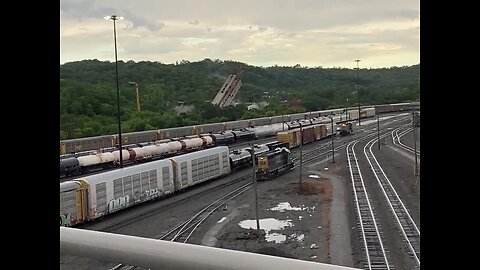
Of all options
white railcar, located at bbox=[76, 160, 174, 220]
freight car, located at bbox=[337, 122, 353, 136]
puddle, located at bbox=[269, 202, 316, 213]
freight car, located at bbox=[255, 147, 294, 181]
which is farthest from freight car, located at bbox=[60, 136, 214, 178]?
puddle, located at bbox=[269, 202, 316, 213]

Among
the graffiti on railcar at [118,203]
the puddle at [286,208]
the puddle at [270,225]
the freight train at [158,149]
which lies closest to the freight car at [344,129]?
the freight train at [158,149]

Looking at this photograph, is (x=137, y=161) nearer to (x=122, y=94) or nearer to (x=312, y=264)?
(x=122, y=94)

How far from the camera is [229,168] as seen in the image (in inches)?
130

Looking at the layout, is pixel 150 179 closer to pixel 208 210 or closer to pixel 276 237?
pixel 208 210

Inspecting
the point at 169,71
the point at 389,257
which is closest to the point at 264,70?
the point at 169,71

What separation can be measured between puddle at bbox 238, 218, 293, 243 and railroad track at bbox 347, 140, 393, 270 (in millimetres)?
327

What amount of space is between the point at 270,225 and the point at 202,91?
2.32 feet

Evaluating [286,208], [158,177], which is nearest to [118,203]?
[158,177]

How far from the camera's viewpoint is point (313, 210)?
2.30 metres

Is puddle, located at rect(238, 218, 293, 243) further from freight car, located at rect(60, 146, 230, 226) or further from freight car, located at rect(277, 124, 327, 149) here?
freight car, located at rect(277, 124, 327, 149)

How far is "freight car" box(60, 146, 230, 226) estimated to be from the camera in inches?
120

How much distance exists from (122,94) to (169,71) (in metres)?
0.23

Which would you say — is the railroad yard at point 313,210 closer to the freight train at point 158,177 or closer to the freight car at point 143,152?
the freight train at point 158,177

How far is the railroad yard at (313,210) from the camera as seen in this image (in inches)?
70.0
